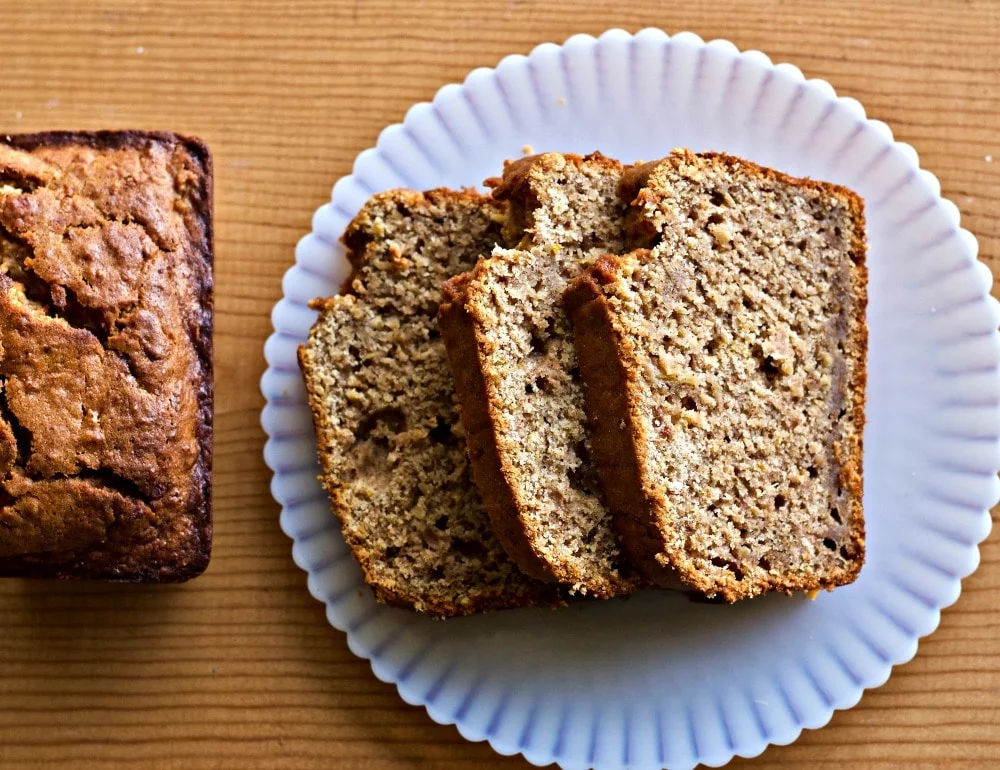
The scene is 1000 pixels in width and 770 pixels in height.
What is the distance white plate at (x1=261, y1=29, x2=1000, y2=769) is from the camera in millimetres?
2666

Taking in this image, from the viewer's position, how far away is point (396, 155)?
2.84 metres

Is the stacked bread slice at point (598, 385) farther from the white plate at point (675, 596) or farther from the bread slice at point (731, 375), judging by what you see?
the white plate at point (675, 596)

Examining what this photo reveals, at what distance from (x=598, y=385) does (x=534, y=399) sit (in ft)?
0.54

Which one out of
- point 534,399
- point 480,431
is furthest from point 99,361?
point 534,399

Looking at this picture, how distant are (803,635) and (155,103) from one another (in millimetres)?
2628

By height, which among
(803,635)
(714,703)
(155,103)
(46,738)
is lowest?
(46,738)

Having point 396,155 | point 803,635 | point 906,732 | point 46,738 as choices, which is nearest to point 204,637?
point 46,738

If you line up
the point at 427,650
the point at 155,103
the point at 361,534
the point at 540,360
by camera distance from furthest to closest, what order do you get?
the point at 155,103 < the point at 427,650 < the point at 361,534 < the point at 540,360

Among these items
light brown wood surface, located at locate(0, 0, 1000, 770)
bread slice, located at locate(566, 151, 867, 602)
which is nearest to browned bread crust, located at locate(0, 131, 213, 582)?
light brown wood surface, located at locate(0, 0, 1000, 770)

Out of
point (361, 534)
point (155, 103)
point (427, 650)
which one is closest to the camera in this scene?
point (361, 534)

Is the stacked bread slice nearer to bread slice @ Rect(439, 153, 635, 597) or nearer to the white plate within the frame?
bread slice @ Rect(439, 153, 635, 597)

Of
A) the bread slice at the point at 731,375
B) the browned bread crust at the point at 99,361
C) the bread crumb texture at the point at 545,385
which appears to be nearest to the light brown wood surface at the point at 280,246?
the browned bread crust at the point at 99,361

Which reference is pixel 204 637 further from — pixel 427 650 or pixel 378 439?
pixel 378 439

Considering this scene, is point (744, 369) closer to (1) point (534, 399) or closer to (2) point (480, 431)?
(1) point (534, 399)
